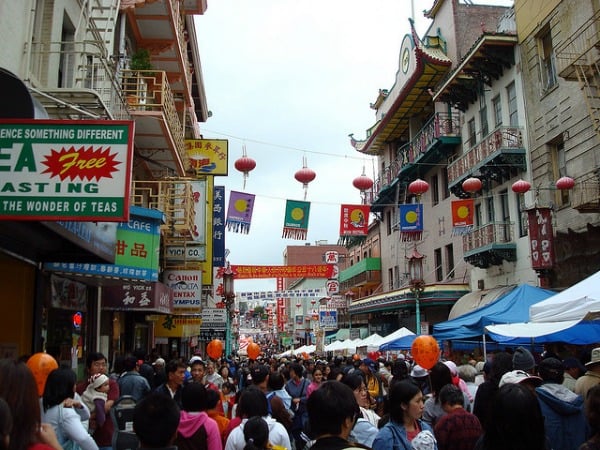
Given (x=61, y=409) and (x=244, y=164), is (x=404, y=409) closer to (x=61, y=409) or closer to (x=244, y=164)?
(x=61, y=409)

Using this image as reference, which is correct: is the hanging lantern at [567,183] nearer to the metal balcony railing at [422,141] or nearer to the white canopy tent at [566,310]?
the white canopy tent at [566,310]

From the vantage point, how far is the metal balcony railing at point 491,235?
21.9 metres

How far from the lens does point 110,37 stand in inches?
528

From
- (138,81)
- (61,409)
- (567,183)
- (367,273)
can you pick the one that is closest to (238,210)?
(138,81)

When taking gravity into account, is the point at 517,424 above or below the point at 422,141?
below

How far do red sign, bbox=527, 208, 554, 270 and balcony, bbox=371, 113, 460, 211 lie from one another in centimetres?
906

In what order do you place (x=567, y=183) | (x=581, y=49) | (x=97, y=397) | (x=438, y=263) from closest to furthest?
(x=97, y=397)
(x=567, y=183)
(x=581, y=49)
(x=438, y=263)

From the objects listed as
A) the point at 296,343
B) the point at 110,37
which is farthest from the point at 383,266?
the point at 296,343

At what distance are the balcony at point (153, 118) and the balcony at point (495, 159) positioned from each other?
11.0m

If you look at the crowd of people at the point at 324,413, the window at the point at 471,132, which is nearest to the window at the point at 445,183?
the window at the point at 471,132

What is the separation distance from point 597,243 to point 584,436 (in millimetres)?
12915

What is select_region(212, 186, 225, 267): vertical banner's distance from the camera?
3016 cm

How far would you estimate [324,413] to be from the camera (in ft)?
10.4

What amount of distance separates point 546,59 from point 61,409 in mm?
19510
